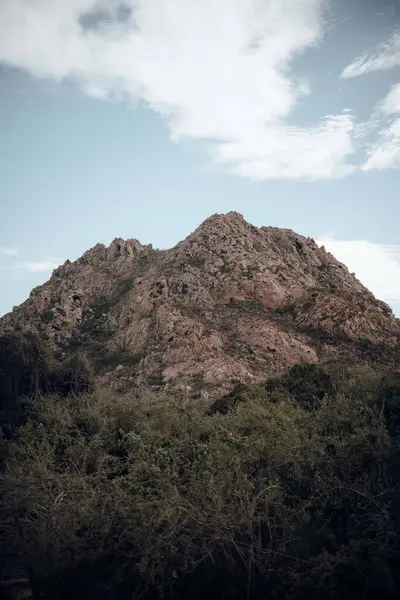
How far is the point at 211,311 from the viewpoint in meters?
37.2

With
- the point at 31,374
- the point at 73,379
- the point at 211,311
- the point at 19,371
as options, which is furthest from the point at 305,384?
the point at 211,311

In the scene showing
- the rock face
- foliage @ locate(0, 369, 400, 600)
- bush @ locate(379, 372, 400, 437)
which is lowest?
foliage @ locate(0, 369, 400, 600)

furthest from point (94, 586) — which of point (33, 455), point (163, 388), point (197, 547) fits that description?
point (163, 388)

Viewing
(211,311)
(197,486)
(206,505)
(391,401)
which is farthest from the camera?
(211,311)

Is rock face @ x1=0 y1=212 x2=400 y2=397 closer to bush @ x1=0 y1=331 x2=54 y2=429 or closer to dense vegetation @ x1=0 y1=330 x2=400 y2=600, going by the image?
bush @ x1=0 y1=331 x2=54 y2=429

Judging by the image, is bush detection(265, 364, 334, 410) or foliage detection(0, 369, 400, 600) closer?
foliage detection(0, 369, 400, 600)

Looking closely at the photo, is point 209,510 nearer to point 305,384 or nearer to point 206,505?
point 206,505

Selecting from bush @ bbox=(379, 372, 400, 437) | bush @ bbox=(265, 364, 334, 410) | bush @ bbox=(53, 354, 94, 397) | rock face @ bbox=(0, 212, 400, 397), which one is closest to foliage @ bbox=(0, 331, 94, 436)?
bush @ bbox=(53, 354, 94, 397)

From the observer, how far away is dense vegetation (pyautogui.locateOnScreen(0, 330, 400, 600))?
7.19 m

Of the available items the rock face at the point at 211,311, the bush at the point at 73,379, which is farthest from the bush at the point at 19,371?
the rock face at the point at 211,311

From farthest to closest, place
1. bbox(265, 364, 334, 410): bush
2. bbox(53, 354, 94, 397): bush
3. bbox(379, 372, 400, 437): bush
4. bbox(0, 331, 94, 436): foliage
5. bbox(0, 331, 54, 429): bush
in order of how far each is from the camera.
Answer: bbox(265, 364, 334, 410): bush → bbox(53, 354, 94, 397): bush → bbox(0, 331, 94, 436): foliage → bbox(0, 331, 54, 429): bush → bbox(379, 372, 400, 437): bush

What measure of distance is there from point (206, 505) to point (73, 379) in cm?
1061

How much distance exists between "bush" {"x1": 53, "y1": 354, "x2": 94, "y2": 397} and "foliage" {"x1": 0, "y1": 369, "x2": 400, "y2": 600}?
162 inches

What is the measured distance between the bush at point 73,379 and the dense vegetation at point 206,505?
325 cm
